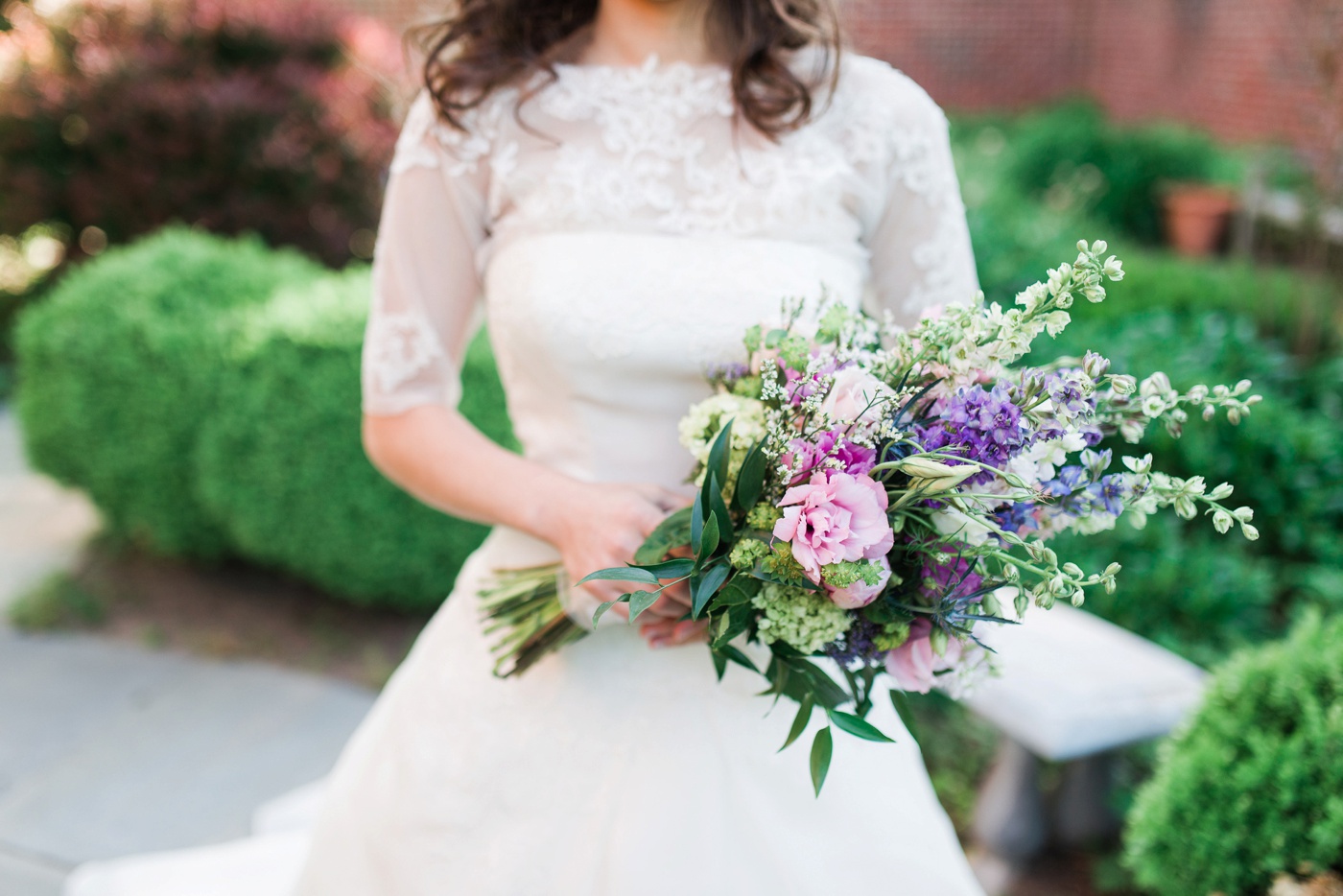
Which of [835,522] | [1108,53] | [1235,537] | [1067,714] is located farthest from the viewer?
[1108,53]

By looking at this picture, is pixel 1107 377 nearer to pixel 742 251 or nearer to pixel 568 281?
pixel 742 251

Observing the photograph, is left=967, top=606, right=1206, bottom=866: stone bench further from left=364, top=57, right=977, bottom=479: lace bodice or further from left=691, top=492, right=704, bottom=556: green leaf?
left=691, top=492, right=704, bottom=556: green leaf

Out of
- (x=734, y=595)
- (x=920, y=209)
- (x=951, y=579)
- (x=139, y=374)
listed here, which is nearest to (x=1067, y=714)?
(x=920, y=209)

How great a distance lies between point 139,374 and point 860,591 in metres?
3.63

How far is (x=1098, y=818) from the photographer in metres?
2.92

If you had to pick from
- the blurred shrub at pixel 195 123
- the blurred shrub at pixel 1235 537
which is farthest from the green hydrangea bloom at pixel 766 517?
the blurred shrub at pixel 195 123

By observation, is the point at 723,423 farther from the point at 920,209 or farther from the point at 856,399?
the point at 920,209

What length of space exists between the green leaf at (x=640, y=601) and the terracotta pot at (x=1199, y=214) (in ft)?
27.2

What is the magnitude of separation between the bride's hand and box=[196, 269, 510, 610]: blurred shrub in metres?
2.21

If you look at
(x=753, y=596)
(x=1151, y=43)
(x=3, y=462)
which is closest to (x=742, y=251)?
(x=753, y=596)

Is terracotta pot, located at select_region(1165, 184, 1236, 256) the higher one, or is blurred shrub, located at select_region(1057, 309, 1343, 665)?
blurred shrub, located at select_region(1057, 309, 1343, 665)

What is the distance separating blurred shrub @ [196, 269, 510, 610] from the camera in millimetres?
3645

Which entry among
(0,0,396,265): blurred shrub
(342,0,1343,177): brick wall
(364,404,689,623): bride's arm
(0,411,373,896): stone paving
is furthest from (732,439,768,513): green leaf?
(342,0,1343,177): brick wall

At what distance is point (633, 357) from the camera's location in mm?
1560
